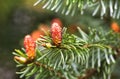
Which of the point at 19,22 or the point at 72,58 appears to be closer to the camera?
the point at 72,58

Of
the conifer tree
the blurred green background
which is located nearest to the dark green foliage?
the conifer tree

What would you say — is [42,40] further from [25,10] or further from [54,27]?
[25,10]

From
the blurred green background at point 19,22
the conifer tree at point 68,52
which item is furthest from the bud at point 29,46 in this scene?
the blurred green background at point 19,22

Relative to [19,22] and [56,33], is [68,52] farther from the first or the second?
[19,22]

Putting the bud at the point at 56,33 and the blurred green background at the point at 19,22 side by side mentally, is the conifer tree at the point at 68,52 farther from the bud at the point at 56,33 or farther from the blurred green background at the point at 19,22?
the blurred green background at the point at 19,22

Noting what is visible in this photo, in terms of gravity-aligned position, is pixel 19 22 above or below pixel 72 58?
above

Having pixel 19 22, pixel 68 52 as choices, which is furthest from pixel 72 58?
pixel 19 22
